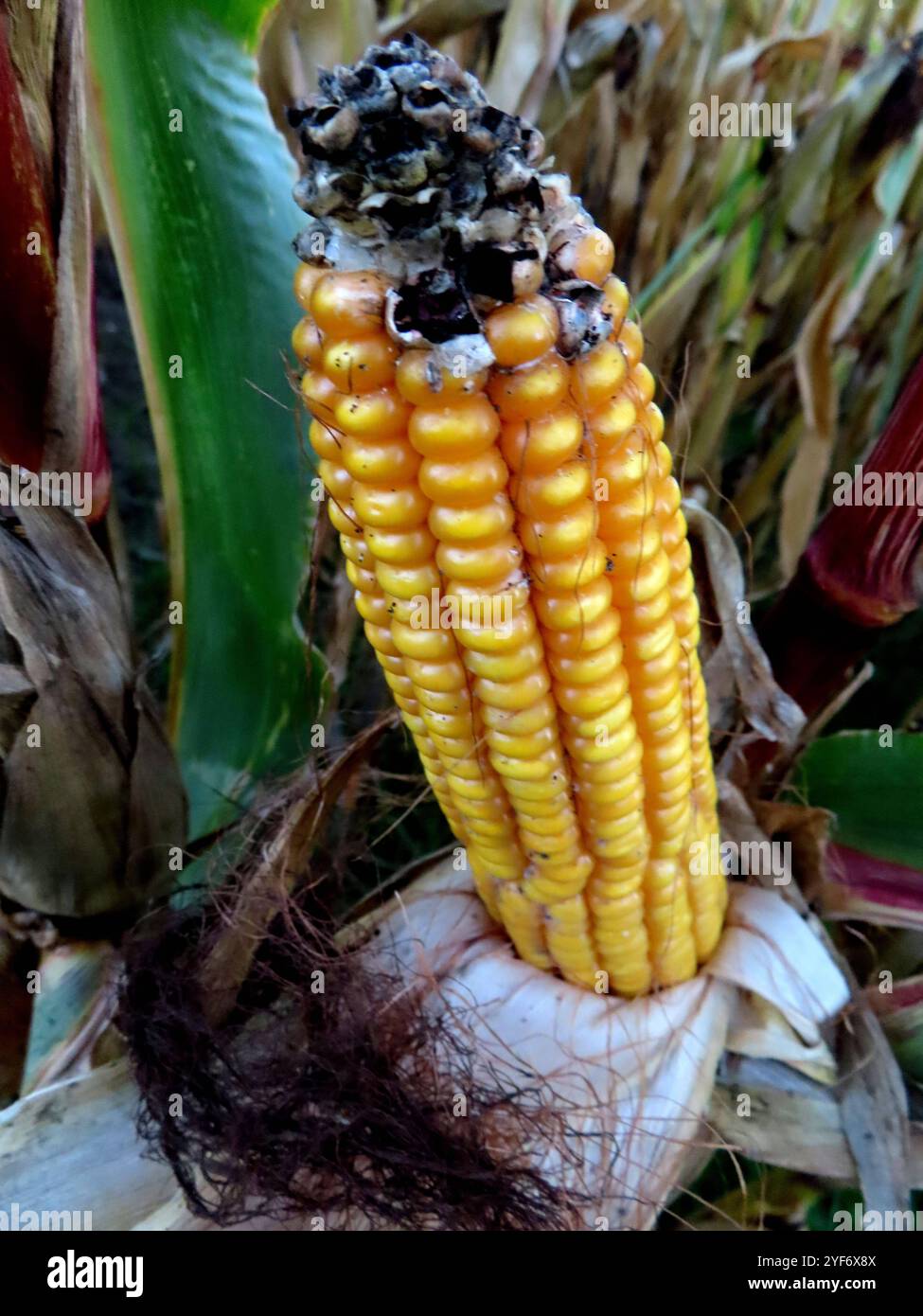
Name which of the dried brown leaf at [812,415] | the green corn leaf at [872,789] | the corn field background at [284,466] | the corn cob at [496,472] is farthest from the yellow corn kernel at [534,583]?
the dried brown leaf at [812,415]

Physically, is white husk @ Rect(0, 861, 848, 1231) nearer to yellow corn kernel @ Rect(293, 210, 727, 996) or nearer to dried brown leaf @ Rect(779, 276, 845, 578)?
yellow corn kernel @ Rect(293, 210, 727, 996)

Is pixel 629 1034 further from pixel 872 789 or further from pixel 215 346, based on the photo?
pixel 215 346

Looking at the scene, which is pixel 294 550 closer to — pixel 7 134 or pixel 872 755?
pixel 7 134

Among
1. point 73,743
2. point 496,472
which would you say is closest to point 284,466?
point 73,743

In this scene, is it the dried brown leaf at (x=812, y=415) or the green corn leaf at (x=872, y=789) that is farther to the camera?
the dried brown leaf at (x=812, y=415)

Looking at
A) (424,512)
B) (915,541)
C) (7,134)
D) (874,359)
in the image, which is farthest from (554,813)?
(874,359)

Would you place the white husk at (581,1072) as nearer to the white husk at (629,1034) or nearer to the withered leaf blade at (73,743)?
the white husk at (629,1034)
